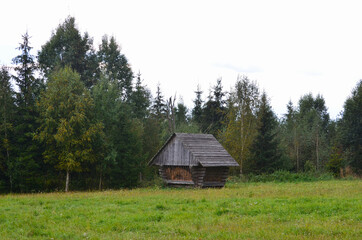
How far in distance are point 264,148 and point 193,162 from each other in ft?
53.0

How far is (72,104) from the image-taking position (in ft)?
115

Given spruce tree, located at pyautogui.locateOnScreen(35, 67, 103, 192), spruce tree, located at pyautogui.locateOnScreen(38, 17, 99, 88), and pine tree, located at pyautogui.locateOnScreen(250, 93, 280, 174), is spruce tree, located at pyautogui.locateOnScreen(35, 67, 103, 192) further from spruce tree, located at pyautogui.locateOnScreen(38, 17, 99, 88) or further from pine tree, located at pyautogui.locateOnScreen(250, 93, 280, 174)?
pine tree, located at pyautogui.locateOnScreen(250, 93, 280, 174)

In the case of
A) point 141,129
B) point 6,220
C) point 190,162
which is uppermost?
point 141,129

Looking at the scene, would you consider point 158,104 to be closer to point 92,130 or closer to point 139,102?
point 139,102

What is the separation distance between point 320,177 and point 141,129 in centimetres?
2064

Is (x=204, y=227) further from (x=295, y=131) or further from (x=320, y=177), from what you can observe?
(x=295, y=131)

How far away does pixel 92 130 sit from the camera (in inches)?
1388

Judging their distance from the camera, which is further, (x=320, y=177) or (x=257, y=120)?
(x=257, y=120)

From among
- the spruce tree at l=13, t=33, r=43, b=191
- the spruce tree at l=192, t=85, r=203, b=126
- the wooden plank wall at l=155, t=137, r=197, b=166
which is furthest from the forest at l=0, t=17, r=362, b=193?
the spruce tree at l=192, t=85, r=203, b=126

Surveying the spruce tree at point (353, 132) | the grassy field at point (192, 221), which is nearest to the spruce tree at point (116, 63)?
the spruce tree at point (353, 132)

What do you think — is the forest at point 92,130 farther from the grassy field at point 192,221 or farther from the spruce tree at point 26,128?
the grassy field at point 192,221

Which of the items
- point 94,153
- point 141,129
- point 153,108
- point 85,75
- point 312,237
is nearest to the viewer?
point 312,237

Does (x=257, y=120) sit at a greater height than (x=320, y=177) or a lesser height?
greater

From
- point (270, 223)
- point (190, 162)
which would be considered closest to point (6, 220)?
point (270, 223)
